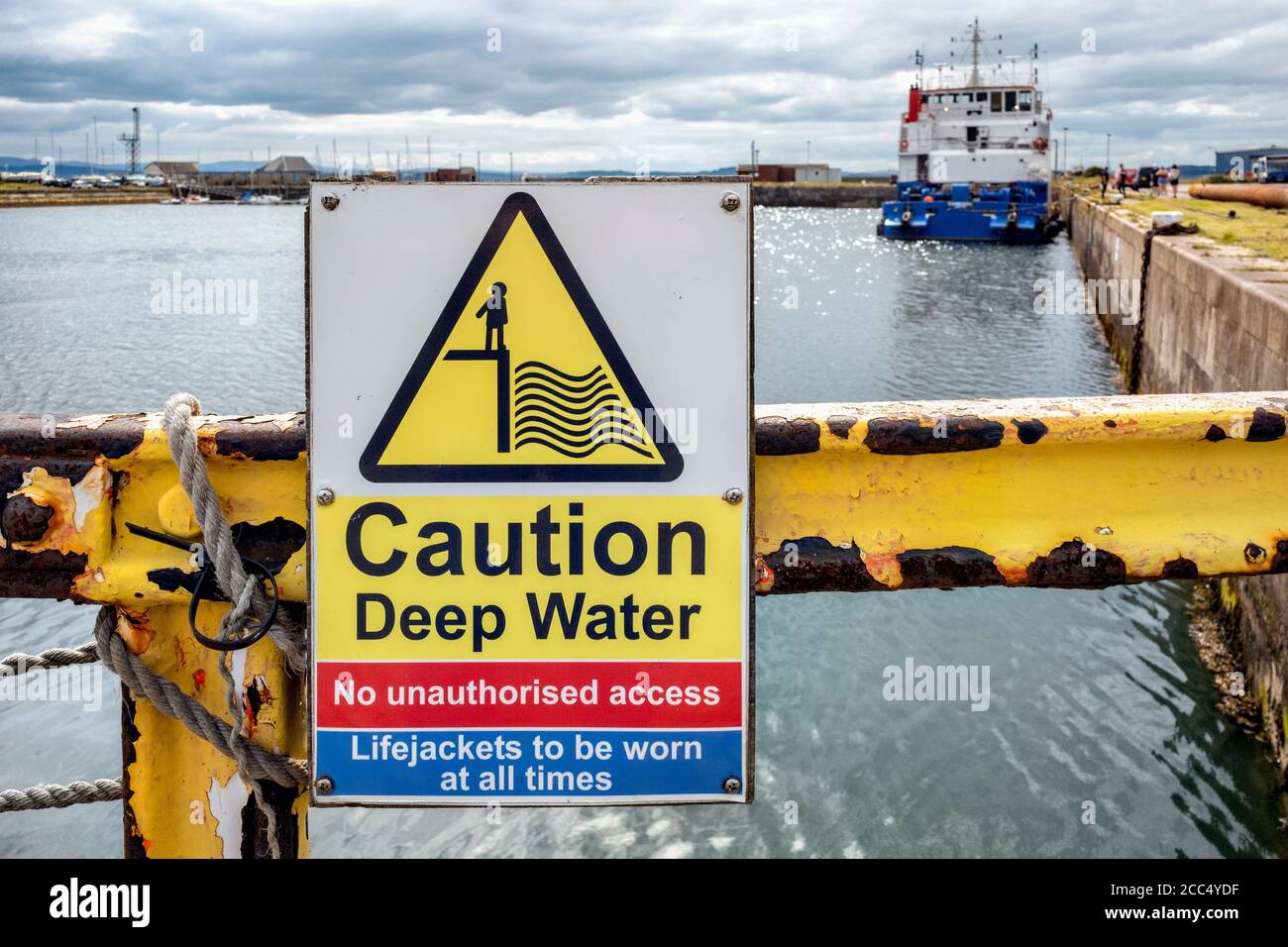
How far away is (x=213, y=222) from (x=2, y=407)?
70094 millimetres

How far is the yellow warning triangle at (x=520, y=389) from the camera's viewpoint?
1701 mm

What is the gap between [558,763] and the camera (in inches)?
69.1

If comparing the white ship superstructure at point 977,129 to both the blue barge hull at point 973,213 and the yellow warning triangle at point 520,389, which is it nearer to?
the blue barge hull at point 973,213

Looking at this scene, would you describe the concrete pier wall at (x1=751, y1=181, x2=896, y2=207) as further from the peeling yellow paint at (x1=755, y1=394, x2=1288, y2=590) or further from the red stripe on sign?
the red stripe on sign

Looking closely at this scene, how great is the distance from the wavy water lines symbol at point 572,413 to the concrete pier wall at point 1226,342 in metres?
1.32

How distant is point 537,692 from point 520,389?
49 cm

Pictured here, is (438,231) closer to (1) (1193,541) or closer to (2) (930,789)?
(1) (1193,541)

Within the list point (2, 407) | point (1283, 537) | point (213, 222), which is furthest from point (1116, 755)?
point (213, 222)

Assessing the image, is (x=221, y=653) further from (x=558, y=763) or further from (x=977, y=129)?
(x=977, y=129)

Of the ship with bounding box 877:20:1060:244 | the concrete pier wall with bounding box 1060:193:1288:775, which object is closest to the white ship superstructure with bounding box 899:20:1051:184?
the ship with bounding box 877:20:1060:244

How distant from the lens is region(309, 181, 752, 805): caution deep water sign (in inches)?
67.2

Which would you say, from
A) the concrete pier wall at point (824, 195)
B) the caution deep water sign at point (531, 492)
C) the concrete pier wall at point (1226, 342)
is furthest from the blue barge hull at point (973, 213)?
the concrete pier wall at point (824, 195)

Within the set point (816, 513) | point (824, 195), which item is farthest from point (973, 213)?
point (824, 195)

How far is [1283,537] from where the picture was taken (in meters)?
2.09
